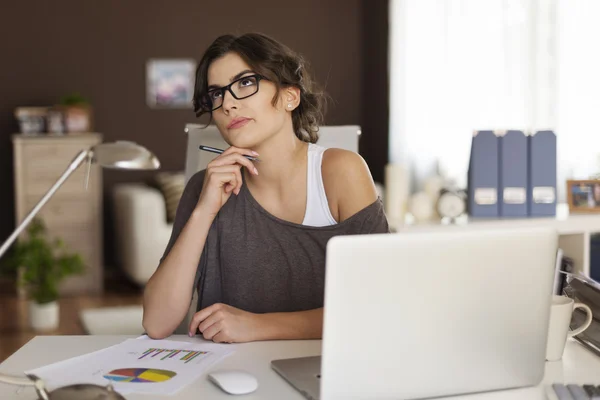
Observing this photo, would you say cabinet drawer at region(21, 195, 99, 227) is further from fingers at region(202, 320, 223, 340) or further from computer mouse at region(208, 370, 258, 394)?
computer mouse at region(208, 370, 258, 394)

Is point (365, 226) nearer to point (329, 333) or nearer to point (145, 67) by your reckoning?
point (329, 333)

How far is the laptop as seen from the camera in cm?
108

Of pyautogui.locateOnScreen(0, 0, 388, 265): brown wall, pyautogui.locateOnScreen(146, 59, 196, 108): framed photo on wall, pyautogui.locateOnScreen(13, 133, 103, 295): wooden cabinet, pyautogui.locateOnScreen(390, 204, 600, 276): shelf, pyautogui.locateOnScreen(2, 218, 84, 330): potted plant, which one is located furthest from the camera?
pyautogui.locateOnScreen(146, 59, 196, 108): framed photo on wall

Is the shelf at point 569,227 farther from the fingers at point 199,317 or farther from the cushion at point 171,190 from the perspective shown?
the cushion at point 171,190

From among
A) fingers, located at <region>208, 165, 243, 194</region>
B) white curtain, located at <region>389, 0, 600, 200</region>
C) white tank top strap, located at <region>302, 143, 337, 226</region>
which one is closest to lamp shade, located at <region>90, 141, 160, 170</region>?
fingers, located at <region>208, 165, 243, 194</region>

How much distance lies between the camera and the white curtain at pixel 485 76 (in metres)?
3.90

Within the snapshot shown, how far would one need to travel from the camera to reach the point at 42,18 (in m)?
5.57

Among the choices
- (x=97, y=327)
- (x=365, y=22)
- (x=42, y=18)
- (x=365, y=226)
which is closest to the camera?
(x=365, y=226)

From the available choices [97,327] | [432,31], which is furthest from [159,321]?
[432,31]

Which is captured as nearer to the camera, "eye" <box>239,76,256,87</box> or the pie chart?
the pie chart

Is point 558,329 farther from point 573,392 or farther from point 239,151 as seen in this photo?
point 239,151

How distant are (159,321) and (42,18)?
4.46 metres

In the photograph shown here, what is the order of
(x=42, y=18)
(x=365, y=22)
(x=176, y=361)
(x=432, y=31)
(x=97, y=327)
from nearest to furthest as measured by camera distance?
(x=176, y=361), (x=97, y=327), (x=432, y=31), (x=42, y=18), (x=365, y=22)

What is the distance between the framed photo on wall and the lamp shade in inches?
172
